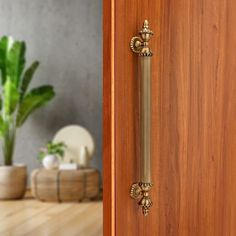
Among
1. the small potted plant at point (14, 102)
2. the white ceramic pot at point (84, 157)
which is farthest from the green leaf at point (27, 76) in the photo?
the white ceramic pot at point (84, 157)

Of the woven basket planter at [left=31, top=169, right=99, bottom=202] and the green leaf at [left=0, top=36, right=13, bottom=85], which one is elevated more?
the green leaf at [left=0, top=36, right=13, bottom=85]

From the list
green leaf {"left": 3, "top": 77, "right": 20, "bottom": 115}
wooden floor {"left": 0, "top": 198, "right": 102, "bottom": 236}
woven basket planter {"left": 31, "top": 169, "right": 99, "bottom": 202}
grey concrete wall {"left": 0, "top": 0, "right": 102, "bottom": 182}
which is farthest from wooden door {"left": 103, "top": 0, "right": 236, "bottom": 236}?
grey concrete wall {"left": 0, "top": 0, "right": 102, "bottom": 182}

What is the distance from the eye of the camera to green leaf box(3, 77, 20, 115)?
16.1 ft

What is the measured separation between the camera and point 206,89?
1198 mm

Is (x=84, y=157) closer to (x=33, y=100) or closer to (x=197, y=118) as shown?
(x=33, y=100)

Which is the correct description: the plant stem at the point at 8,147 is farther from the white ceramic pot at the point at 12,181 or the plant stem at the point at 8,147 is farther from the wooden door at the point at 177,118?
the wooden door at the point at 177,118

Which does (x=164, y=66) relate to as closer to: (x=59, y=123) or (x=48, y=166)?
(x=48, y=166)

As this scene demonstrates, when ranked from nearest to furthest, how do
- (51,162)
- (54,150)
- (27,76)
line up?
(51,162) < (54,150) < (27,76)

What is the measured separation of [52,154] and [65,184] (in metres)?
0.41

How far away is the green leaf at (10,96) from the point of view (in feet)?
16.1

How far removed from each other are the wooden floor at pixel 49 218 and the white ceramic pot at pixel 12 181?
12cm

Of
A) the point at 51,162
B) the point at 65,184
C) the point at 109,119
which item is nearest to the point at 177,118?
the point at 109,119

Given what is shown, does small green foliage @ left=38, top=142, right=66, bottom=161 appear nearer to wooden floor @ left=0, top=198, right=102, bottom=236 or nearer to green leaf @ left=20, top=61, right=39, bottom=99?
wooden floor @ left=0, top=198, right=102, bottom=236

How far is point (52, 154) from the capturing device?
495 cm
